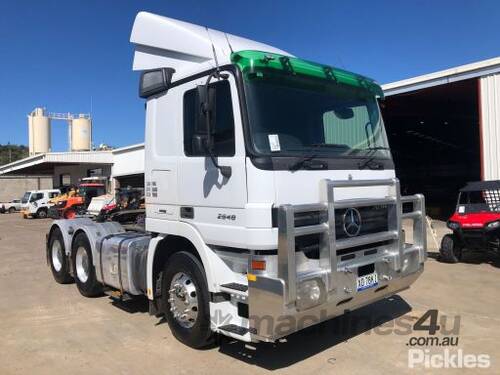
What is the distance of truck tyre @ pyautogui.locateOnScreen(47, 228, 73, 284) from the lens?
838cm

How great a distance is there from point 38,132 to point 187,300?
2551 inches

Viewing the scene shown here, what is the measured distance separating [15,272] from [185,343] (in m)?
6.52

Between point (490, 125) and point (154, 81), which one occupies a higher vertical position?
point (490, 125)

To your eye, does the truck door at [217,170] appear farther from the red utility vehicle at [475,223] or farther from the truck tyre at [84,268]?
the red utility vehicle at [475,223]

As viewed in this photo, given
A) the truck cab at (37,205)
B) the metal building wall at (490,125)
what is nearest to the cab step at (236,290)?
the metal building wall at (490,125)

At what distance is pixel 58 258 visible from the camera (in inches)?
342

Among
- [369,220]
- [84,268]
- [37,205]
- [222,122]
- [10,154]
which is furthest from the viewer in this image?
[10,154]

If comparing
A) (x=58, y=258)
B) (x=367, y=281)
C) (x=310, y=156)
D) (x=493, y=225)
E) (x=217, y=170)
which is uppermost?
(x=310, y=156)

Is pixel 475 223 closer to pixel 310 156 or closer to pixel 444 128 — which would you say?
pixel 310 156

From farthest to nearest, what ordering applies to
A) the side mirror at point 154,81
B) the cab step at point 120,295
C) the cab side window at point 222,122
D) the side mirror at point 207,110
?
the cab step at point 120,295
the side mirror at point 154,81
the cab side window at point 222,122
the side mirror at point 207,110

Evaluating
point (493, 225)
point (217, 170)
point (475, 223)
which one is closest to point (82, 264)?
point (217, 170)

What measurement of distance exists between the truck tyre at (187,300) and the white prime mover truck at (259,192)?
0.02 m

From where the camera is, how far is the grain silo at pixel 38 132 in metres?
63.2

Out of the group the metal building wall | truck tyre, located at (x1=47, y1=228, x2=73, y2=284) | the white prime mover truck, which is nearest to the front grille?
the white prime mover truck
